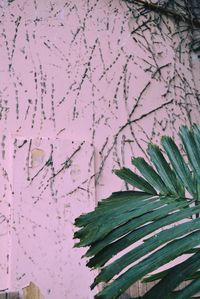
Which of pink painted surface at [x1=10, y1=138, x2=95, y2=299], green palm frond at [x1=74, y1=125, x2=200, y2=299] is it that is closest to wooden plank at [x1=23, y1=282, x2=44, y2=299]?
pink painted surface at [x1=10, y1=138, x2=95, y2=299]

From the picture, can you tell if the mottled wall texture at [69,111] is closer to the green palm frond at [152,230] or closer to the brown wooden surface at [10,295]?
the brown wooden surface at [10,295]

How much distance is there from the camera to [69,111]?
2.04m

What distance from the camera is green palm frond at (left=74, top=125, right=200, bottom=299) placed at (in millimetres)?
718

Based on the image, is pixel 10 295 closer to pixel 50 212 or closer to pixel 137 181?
pixel 50 212

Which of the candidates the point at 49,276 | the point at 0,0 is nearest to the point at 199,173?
the point at 49,276

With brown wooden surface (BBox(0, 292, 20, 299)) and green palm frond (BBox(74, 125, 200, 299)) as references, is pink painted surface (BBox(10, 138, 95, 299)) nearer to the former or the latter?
brown wooden surface (BBox(0, 292, 20, 299))

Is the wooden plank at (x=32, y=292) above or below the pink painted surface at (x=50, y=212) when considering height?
below

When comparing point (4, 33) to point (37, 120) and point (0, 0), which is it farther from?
point (37, 120)

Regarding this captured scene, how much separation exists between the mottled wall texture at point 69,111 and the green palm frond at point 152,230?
2.93ft

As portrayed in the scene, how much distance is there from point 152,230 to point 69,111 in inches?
50.9

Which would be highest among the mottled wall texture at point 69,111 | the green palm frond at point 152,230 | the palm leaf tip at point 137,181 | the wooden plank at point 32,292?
the mottled wall texture at point 69,111

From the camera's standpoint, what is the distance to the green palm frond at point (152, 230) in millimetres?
718

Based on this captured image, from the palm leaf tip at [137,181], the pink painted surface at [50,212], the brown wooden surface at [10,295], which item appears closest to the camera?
the palm leaf tip at [137,181]

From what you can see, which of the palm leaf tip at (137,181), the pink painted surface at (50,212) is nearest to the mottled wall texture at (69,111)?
the pink painted surface at (50,212)
